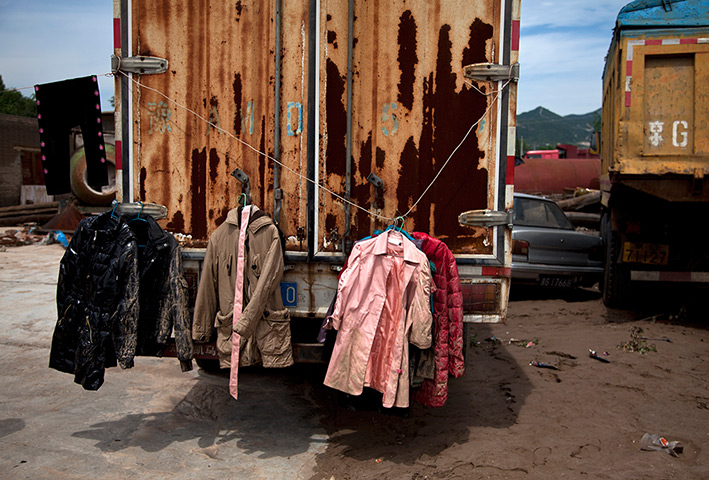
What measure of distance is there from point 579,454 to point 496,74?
239cm

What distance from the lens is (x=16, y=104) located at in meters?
41.0

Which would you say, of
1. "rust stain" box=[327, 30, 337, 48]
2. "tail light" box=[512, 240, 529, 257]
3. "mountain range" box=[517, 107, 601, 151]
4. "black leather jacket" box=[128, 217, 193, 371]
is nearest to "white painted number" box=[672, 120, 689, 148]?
"tail light" box=[512, 240, 529, 257]

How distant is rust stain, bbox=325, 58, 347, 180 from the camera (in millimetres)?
3688

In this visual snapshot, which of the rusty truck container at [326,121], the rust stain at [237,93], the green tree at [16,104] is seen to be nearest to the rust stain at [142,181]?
the rusty truck container at [326,121]

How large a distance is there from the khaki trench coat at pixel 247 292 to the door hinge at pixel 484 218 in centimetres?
120

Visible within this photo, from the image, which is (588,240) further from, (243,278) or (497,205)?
(243,278)

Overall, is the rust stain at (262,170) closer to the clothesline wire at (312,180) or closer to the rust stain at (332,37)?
the clothesline wire at (312,180)

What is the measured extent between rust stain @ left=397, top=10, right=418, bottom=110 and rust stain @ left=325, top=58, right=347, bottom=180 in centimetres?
38

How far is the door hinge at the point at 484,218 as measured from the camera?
146 inches

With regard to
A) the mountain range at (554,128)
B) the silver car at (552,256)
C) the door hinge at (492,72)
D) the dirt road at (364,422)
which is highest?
the mountain range at (554,128)

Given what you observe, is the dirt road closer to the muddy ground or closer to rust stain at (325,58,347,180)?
the muddy ground

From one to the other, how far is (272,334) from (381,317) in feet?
2.25

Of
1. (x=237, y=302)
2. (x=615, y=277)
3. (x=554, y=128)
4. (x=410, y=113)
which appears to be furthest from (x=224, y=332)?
(x=554, y=128)

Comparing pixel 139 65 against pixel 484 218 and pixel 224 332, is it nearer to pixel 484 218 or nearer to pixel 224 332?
pixel 224 332
